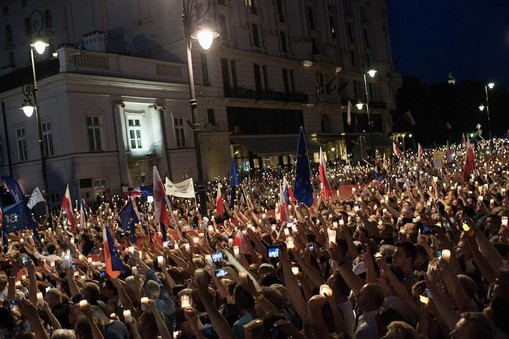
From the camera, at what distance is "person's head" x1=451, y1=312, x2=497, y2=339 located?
3.52m

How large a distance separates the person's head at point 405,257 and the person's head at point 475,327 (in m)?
2.47

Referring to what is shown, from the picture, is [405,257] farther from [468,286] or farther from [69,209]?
[69,209]

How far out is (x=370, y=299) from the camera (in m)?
4.63

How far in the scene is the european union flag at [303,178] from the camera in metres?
11.9

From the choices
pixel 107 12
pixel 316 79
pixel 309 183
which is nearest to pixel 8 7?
pixel 107 12

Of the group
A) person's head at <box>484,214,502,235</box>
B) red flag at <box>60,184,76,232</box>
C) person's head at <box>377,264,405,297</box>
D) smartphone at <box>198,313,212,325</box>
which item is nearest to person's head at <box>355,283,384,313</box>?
person's head at <box>377,264,405,297</box>

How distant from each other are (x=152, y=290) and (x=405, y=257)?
269 cm

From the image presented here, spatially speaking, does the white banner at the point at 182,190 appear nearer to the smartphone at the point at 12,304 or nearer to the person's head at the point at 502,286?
the smartphone at the point at 12,304

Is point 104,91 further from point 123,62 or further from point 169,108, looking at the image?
point 169,108

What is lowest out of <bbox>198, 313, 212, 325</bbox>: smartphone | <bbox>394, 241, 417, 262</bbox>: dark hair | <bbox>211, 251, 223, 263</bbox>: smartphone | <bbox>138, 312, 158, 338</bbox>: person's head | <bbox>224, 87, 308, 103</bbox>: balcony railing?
<bbox>198, 313, 212, 325</bbox>: smartphone

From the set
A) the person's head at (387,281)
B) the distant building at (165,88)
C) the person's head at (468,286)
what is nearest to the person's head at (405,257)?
the person's head at (387,281)

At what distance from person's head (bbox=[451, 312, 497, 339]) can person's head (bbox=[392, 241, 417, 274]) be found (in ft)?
8.11

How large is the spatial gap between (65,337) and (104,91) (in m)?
25.9

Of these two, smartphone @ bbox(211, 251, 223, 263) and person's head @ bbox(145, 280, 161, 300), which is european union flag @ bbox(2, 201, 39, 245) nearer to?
smartphone @ bbox(211, 251, 223, 263)
